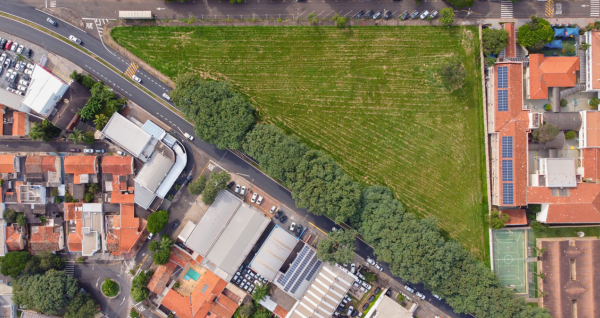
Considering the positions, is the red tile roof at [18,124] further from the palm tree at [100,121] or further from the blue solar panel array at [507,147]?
the blue solar panel array at [507,147]

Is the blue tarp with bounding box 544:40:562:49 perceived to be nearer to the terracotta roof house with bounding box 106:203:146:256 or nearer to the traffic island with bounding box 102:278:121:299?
the terracotta roof house with bounding box 106:203:146:256

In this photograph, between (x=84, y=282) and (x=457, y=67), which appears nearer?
(x=457, y=67)

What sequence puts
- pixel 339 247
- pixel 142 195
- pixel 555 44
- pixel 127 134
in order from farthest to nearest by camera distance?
pixel 142 195 → pixel 555 44 → pixel 127 134 → pixel 339 247

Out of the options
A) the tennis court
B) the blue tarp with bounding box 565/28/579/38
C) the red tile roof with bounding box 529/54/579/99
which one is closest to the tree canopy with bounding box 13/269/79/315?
the tennis court

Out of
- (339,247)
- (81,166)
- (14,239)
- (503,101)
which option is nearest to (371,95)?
(503,101)

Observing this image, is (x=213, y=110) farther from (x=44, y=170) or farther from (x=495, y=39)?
(x=495, y=39)

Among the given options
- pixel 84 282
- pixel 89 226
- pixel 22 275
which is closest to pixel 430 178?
pixel 89 226

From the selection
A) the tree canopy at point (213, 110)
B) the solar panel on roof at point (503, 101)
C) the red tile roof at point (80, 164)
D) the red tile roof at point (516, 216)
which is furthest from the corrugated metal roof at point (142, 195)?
the red tile roof at point (516, 216)

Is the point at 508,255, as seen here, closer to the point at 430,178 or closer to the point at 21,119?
the point at 430,178
